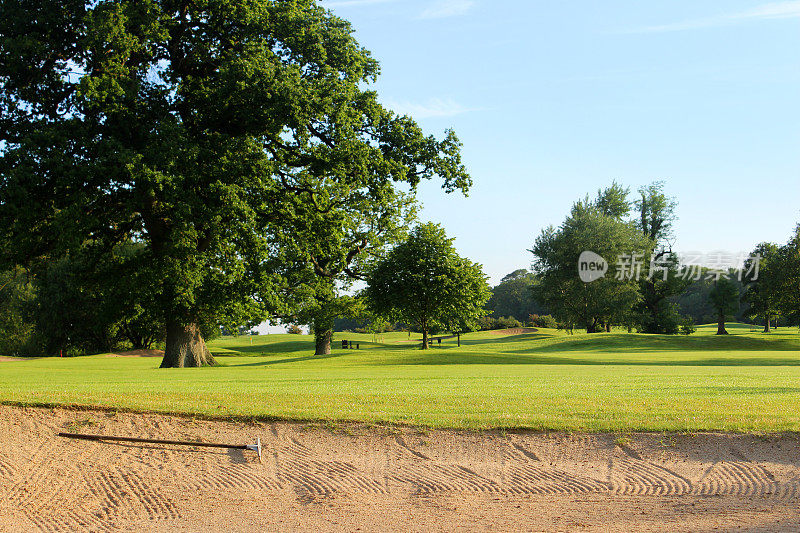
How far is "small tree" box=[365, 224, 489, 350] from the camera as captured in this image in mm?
38031

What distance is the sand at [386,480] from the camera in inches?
246

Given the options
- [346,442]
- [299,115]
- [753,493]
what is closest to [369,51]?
[299,115]

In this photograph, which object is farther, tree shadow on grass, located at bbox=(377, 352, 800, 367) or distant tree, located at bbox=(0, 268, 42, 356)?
distant tree, located at bbox=(0, 268, 42, 356)

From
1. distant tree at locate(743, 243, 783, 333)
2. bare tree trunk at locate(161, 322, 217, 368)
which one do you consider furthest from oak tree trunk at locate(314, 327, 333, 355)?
distant tree at locate(743, 243, 783, 333)

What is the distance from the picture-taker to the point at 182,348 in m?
25.9

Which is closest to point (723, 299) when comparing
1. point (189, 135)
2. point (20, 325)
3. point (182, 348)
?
point (182, 348)

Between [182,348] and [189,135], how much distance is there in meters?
9.64

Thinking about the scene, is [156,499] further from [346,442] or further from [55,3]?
[55,3]

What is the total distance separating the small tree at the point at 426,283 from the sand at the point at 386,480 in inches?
1141

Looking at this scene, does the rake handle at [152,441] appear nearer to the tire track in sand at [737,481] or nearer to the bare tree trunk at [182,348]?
the tire track in sand at [737,481]

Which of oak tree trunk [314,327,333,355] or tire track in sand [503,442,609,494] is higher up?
tire track in sand [503,442,609,494]

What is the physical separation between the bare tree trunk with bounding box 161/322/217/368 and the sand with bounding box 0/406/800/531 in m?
17.1

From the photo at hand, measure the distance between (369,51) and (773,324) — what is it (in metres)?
101

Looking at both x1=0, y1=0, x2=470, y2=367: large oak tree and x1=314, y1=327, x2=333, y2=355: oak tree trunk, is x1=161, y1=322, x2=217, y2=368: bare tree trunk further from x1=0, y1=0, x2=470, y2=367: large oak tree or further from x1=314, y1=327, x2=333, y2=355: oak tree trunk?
x1=314, y1=327, x2=333, y2=355: oak tree trunk
